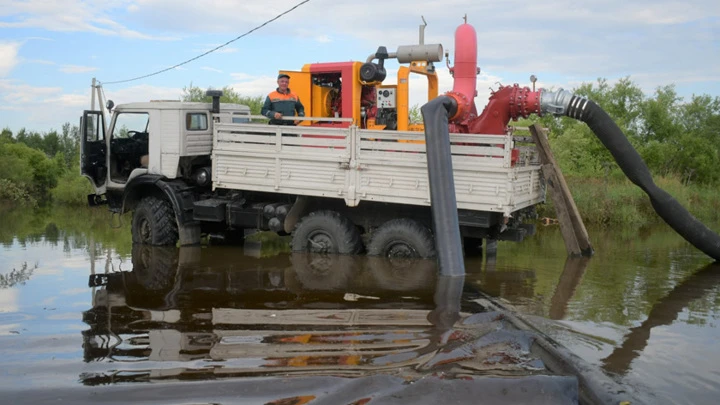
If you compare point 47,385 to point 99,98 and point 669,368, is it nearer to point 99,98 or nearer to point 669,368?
point 669,368

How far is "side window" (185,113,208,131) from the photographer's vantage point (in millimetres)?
11414

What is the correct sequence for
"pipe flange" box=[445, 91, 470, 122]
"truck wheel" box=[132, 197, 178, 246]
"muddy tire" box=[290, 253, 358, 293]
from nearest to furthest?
"muddy tire" box=[290, 253, 358, 293] → "pipe flange" box=[445, 91, 470, 122] → "truck wheel" box=[132, 197, 178, 246]

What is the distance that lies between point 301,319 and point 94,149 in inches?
284

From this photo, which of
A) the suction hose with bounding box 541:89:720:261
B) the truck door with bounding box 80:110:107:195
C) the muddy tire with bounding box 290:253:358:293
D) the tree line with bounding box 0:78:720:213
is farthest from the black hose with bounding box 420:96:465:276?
the tree line with bounding box 0:78:720:213

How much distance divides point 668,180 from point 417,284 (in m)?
14.2

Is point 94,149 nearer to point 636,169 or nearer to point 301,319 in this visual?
point 301,319

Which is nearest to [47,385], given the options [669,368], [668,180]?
[669,368]

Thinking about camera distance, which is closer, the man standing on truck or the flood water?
the flood water

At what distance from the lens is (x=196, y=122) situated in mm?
11539

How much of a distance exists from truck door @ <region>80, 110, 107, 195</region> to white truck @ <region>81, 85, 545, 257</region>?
0.06 ft

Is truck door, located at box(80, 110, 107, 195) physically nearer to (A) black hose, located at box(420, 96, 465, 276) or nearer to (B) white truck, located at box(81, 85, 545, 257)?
Answer: (B) white truck, located at box(81, 85, 545, 257)

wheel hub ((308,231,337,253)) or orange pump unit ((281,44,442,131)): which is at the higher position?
orange pump unit ((281,44,442,131))

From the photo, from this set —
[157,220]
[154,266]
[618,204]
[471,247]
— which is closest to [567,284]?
[471,247]

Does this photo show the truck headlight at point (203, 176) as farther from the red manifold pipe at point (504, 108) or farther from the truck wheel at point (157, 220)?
the red manifold pipe at point (504, 108)
